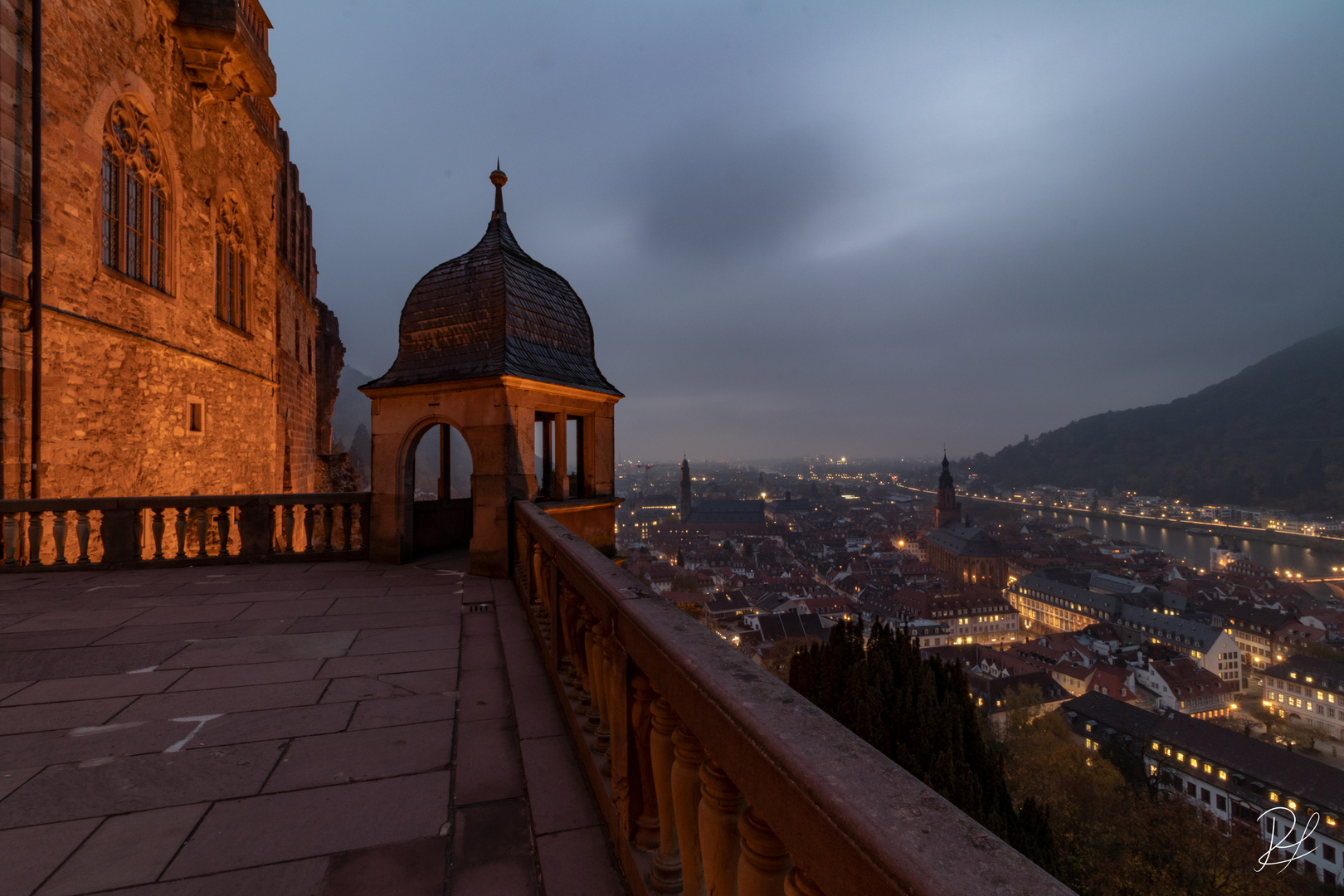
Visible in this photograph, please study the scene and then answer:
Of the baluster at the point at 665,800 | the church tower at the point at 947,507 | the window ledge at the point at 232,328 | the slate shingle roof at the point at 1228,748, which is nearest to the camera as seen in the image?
the baluster at the point at 665,800

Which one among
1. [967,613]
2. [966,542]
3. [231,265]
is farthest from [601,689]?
[966,542]

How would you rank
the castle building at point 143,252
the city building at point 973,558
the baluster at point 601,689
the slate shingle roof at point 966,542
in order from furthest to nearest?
the slate shingle roof at point 966,542, the city building at point 973,558, the castle building at point 143,252, the baluster at point 601,689

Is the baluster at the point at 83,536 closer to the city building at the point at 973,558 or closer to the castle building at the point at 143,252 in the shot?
the castle building at the point at 143,252

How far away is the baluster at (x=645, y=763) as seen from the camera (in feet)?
5.87

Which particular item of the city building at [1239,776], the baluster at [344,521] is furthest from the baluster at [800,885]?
the city building at [1239,776]

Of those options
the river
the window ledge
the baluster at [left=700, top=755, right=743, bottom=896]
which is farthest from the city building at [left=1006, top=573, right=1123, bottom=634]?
the baluster at [left=700, top=755, right=743, bottom=896]

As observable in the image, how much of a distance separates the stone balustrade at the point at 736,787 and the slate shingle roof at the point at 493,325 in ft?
15.6

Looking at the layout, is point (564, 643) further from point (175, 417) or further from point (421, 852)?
point (175, 417)

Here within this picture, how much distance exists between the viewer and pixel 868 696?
16172 mm

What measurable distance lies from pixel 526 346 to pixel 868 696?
554 inches

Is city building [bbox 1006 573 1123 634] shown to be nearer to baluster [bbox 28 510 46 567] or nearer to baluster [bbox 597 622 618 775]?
baluster [bbox 597 622 618 775]

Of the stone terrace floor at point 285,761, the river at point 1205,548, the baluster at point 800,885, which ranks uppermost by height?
the baluster at point 800,885

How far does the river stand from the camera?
8438cm

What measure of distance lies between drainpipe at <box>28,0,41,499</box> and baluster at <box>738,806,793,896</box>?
10.3 m
